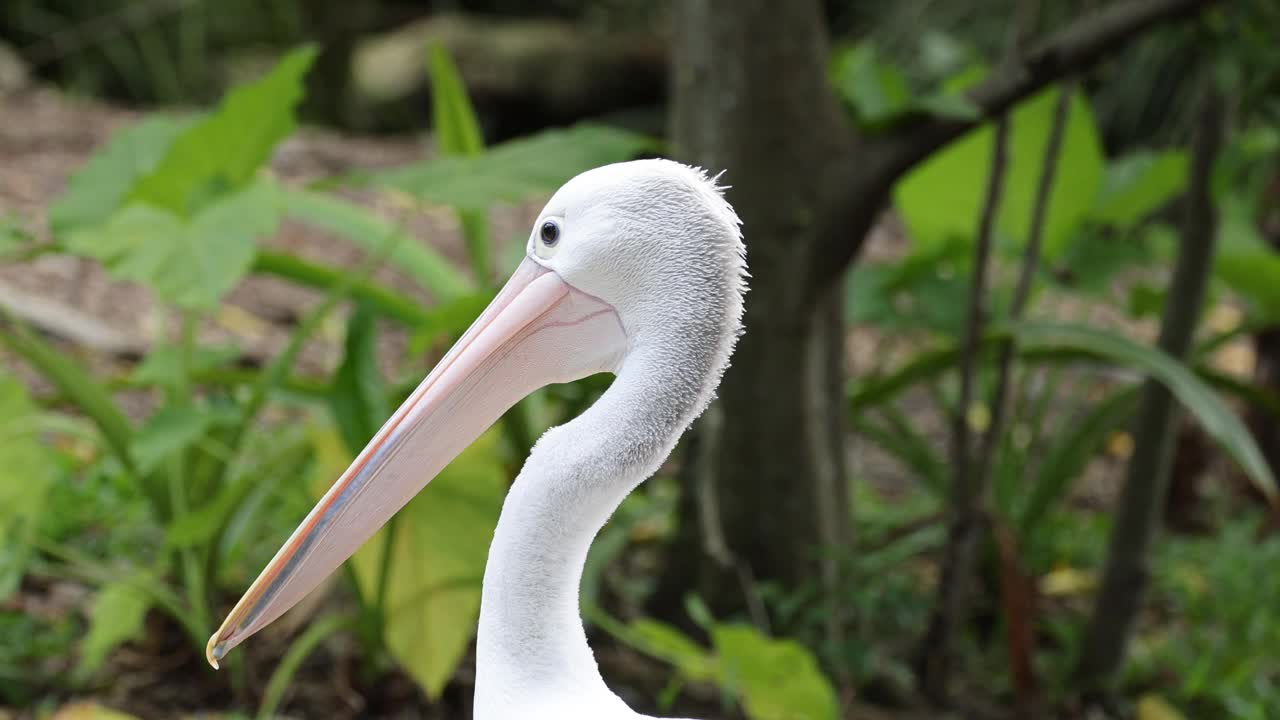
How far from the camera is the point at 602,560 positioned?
2.85m

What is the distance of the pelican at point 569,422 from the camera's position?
146 centimetres

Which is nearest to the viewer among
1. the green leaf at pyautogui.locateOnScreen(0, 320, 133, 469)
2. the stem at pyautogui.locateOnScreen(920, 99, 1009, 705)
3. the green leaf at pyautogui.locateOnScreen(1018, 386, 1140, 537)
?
the green leaf at pyautogui.locateOnScreen(0, 320, 133, 469)

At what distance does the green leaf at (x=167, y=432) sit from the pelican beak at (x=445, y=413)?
3.08 ft

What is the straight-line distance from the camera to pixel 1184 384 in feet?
8.73

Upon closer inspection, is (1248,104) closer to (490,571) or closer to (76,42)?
(490,571)

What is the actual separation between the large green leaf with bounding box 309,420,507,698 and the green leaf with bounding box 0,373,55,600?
0.50 m

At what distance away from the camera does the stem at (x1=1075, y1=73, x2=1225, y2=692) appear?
122 inches

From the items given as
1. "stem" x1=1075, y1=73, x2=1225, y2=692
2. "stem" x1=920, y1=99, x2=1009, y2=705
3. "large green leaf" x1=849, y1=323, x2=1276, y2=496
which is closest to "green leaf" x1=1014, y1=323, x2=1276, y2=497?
"large green leaf" x1=849, y1=323, x2=1276, y2=496

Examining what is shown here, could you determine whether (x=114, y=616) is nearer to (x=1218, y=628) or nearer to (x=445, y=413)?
(x=445, y=413)

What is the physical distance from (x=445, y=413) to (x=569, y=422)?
0.46 feet

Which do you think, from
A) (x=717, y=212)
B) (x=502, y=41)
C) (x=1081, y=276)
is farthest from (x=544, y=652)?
(x=502, y=41)

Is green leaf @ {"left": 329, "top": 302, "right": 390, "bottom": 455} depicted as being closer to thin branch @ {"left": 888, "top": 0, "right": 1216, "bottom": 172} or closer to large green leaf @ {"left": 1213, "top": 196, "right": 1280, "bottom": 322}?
thin branch @ {"left": 888, "top": 0, "right": 1216, "bottom": 172}

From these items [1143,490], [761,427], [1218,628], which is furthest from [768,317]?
[1218,628]

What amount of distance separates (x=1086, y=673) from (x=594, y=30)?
21.2 feet
